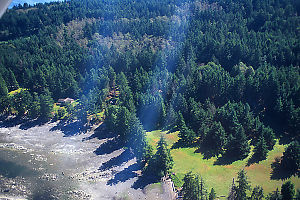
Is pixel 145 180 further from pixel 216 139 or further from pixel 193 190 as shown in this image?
pixel 216 139

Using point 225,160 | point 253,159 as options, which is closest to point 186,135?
point 225,160

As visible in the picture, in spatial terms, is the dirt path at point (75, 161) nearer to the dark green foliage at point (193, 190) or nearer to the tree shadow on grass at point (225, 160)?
the dark green foliage at point (193, 190)

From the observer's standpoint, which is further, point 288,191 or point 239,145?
point 239,145

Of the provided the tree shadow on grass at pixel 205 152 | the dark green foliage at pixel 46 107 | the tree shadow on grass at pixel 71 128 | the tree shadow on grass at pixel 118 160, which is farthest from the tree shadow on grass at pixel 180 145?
the dark green foliage at pixel 46 107

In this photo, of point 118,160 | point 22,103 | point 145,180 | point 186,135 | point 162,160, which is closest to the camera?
point 162,160

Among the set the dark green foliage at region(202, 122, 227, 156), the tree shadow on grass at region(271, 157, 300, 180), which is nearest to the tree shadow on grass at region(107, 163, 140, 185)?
the dark green foliage at region(202, 122, 227, 156)

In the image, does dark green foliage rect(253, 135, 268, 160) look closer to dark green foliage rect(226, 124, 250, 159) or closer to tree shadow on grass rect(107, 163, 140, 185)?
dark green foliage rect(226, 124, 250, 159)

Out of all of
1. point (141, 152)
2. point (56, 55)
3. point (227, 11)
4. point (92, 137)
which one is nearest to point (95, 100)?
point (92, 137)
